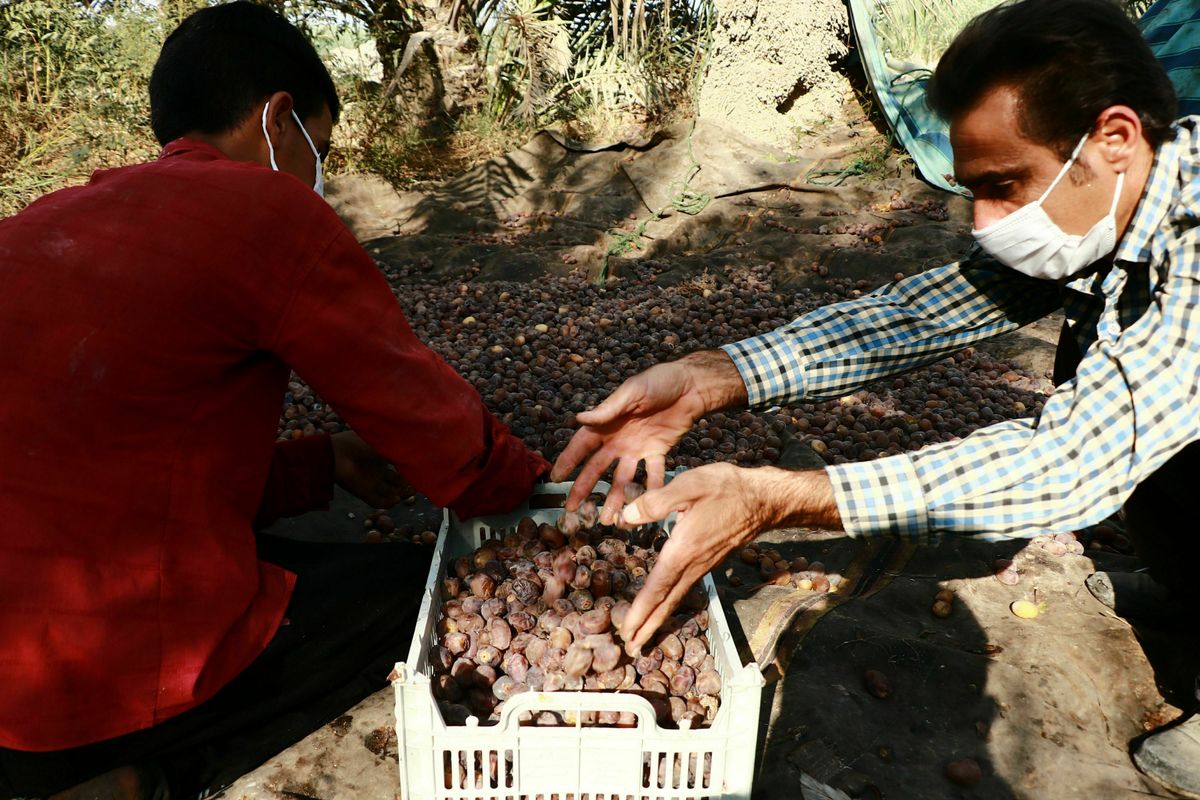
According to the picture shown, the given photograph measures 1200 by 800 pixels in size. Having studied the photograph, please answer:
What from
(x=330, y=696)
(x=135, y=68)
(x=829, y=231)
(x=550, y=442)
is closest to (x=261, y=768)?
(x=330, y=696)

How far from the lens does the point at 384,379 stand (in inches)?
66.4

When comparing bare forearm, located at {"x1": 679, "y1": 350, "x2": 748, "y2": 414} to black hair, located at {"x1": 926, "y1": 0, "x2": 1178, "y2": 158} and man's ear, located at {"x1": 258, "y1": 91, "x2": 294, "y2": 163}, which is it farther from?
man's ear, located at {"x1": 258, "y1": 91, "x2": 294, "y2": 163}

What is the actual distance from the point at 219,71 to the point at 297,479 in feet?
3.56

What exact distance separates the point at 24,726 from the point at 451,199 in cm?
684

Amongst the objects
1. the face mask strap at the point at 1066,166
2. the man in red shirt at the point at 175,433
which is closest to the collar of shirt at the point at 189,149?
the man in red shirt at the point at 175,433

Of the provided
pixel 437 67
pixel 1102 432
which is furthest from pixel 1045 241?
pixel 437 67

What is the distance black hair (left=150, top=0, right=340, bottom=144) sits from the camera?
190 cm

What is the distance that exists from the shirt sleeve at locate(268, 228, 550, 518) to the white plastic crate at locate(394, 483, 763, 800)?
0.44 metres

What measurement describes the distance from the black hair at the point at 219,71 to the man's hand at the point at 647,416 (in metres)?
1.14

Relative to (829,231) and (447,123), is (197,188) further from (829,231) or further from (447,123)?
(447,123)

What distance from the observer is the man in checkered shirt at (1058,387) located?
4.91 ft

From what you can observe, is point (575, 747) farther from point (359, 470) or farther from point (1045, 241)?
point (1045, 241)

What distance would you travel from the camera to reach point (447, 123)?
9.09 metres

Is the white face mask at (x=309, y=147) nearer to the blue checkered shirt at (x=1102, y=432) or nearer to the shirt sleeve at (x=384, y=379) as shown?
the shirt sleeve at (x=384, y=379)
